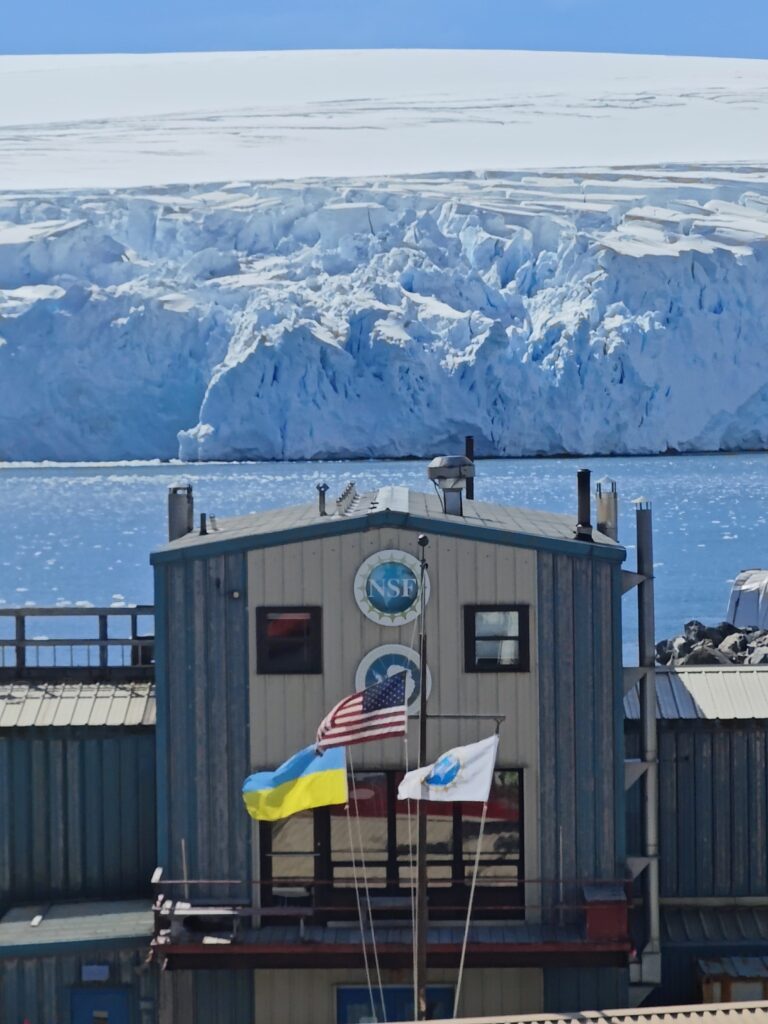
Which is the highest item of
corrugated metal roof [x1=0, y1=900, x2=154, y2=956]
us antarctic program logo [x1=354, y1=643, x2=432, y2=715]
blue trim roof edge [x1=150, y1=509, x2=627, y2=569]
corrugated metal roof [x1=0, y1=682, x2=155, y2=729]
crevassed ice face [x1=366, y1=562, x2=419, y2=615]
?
blue trim roof edge [x1=150, y1=509, x2=627, y2=569]

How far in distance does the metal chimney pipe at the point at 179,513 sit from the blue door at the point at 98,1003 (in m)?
2.45

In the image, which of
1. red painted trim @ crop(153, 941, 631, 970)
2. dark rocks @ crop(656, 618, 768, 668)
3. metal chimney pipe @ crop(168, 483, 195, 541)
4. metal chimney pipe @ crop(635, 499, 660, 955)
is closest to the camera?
red painted trim @ crop(153, 941, 631, 970)

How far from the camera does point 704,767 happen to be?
8.73 m

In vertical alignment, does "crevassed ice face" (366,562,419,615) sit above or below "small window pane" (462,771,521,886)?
above

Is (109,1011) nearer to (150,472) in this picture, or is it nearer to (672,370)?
(672,370)

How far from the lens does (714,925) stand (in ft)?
28.1

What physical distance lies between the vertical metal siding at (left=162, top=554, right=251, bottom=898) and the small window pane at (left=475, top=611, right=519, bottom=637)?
3.97ft

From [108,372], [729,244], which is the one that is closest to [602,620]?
[108,372]

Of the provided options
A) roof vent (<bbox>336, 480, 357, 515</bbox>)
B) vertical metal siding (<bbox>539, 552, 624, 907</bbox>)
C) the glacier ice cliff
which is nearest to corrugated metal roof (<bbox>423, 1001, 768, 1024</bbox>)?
vertical metal siding (<bbox>539, 552, 624, 907</bbox>)

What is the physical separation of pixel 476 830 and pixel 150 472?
74877mm

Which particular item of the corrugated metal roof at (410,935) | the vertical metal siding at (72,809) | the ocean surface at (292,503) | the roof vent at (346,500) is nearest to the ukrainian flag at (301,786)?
the corrugated metal roof at (410,935)

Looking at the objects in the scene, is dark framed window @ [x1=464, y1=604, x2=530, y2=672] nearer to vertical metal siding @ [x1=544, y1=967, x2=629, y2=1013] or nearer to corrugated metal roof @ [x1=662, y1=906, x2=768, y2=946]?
vertical metal siding @ [x1=544, y1=967, x2=629, y2=1013]

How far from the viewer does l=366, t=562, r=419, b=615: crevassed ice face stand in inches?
314

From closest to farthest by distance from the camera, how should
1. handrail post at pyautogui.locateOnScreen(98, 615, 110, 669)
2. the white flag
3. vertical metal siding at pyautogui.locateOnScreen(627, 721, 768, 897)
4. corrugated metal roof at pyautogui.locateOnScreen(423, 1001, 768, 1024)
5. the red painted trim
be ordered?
corrugated metal roof at pyautogui.locateOnScreen(423, 1001, 768, 1024) < the white flag < the red painted trim < vertical metal siding at pyautogui.locateOnScreen(627, 721, 768, 897) < handrail post at pyautogui.locateOnScreen(98, 615, 110, 669)
